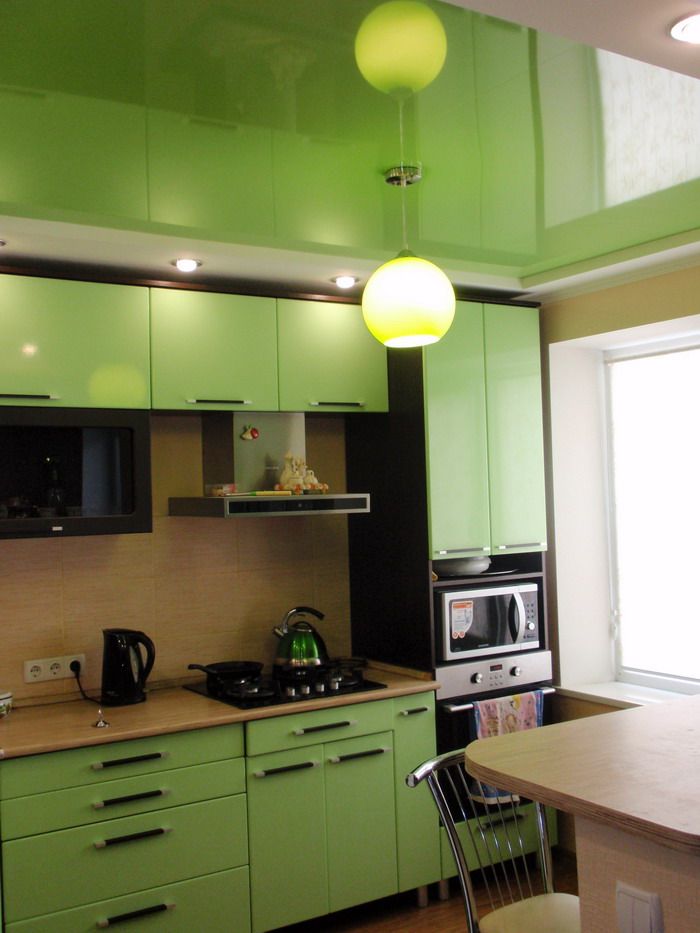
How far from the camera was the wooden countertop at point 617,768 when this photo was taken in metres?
1.75

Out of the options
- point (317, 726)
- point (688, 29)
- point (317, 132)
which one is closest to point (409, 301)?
point (317, 132)

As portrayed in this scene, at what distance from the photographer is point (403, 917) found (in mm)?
3697

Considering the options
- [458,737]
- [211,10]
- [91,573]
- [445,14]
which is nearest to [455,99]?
[445,14]

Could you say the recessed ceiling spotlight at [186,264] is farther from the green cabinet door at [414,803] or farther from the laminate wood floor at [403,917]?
the laminate wood floor at [403,917]

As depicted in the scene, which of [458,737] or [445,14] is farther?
[458,737]

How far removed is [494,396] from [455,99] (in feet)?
6.04

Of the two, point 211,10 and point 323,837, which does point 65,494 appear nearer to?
point 323,837

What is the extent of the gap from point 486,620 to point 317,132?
2.19 metres

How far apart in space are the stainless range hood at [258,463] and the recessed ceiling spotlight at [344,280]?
558 mm

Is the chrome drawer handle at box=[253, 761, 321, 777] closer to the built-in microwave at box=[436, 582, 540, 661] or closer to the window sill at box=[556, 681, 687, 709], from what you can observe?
the built-in microwave at box=[436, 582, 540, 661]

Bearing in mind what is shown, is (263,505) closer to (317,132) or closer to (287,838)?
(287,838)

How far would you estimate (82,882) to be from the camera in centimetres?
304

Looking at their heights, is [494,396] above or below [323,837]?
above

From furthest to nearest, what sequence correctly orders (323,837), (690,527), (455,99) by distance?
(690,527) < (323,837) < (455,99)
